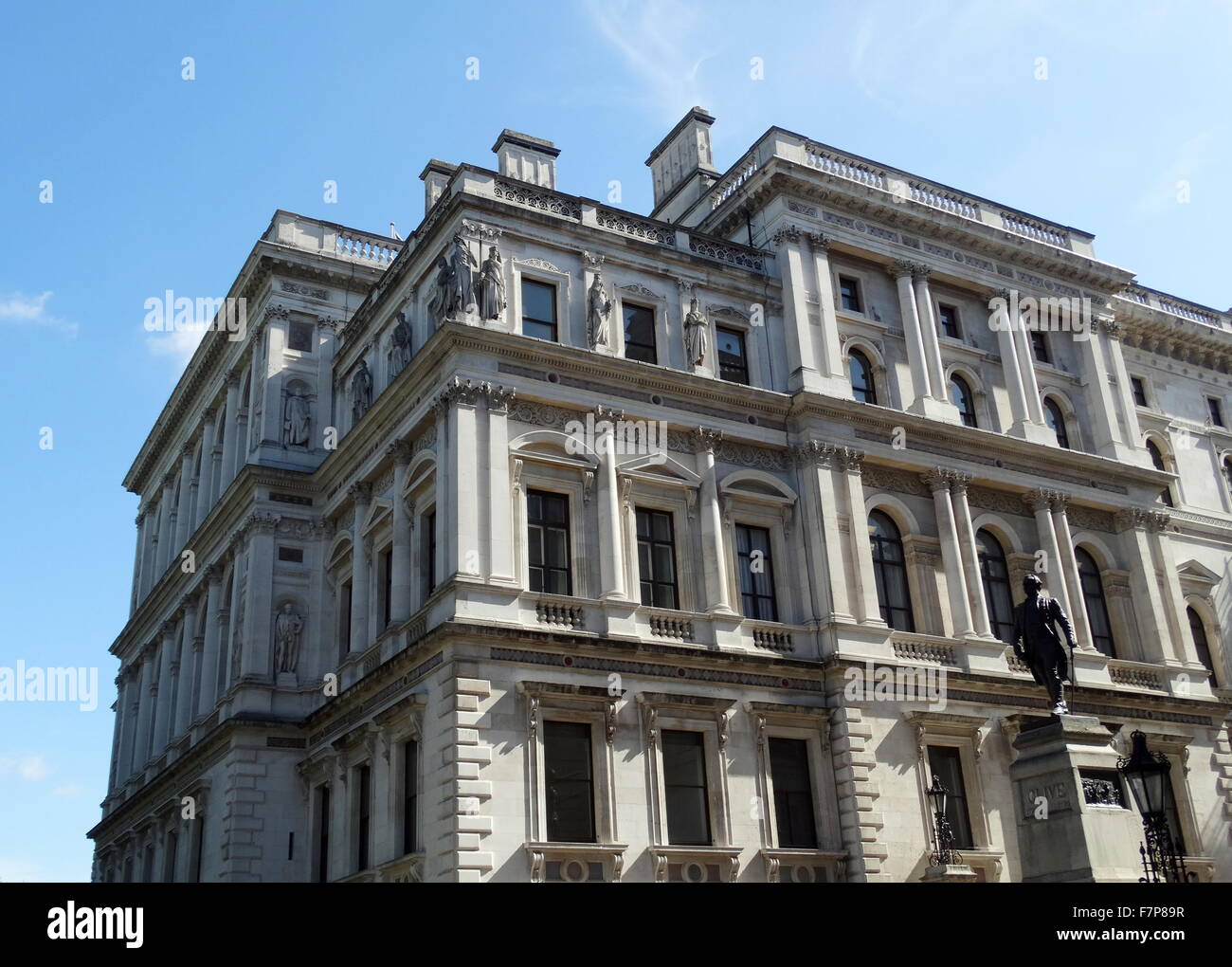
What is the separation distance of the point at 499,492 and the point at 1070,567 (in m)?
16.9

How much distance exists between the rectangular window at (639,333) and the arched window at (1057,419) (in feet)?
44.1

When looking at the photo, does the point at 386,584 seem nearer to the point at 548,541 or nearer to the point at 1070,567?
the point at 548,541

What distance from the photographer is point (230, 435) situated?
39.5 metres

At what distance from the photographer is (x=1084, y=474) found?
118 feet

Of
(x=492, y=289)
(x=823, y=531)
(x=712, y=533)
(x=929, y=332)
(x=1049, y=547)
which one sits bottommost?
(x=712, y=533)

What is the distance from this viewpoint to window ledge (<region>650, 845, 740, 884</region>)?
2536 centimetres

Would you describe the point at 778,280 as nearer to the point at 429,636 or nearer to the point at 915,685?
the point at 915,685

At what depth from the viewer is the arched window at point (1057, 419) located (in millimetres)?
37250

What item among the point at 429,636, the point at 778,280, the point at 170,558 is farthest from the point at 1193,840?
the point at 170,558

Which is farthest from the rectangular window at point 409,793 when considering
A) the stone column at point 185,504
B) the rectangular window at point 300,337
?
the stone column at point 185,504

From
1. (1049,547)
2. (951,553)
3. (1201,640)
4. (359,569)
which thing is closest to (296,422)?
(359,569)

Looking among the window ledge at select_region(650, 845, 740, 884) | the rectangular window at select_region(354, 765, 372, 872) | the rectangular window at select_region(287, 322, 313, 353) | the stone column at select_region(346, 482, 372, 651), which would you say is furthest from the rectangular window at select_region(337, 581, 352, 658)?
the window ledge at select_region(650, 845, 740, 884)

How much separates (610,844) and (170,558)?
89.6ft
